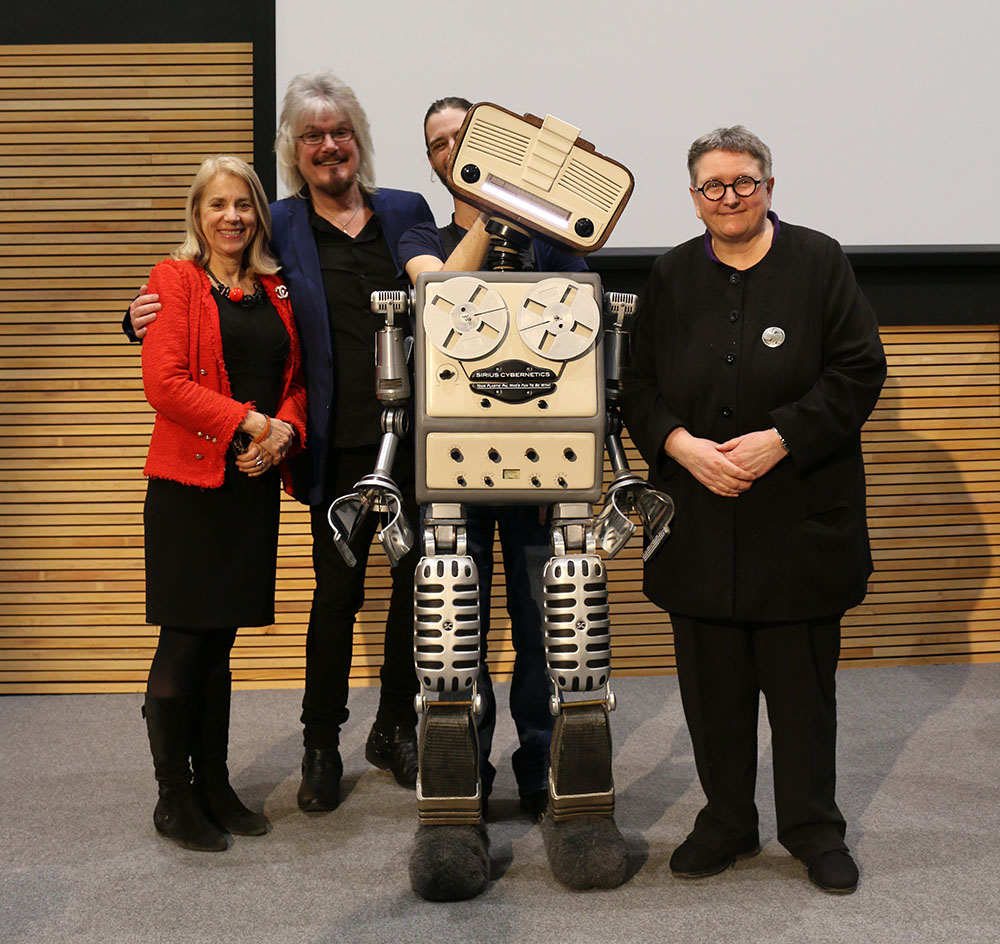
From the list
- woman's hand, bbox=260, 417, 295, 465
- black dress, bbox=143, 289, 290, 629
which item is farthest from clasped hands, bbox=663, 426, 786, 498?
black dress, bbox=143, 289, 290, 629

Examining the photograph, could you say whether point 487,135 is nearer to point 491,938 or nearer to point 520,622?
point 520,622

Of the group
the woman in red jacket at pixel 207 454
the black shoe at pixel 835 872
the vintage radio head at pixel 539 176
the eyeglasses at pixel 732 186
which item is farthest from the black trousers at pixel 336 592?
the black shoe at pixel 835 872

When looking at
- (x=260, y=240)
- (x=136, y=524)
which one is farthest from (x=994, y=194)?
(x=136, y=524)

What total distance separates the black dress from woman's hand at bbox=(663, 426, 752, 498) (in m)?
0.97

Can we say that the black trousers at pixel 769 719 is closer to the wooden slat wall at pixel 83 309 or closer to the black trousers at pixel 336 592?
the black trousers at pixel 336 592

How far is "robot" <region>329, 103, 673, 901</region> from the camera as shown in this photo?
213cm

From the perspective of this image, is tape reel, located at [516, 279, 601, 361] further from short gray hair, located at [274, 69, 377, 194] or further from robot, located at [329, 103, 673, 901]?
short gray hair, located at [274, 69, 377, 194]

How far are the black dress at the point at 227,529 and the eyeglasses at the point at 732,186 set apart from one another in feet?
3.35

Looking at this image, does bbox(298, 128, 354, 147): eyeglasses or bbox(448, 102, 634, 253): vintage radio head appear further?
bbox(298, 128, 354, 147): eyeglasses

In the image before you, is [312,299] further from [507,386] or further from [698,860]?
[698,860]

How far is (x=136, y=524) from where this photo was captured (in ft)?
12.0

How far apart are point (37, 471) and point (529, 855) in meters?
2.29

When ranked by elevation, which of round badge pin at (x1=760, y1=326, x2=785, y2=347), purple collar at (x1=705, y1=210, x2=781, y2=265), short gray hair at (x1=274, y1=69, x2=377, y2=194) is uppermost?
short gray hair at (x1=274, y1=69, x2=377, y2=194)

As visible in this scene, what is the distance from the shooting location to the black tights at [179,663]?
2.39m
